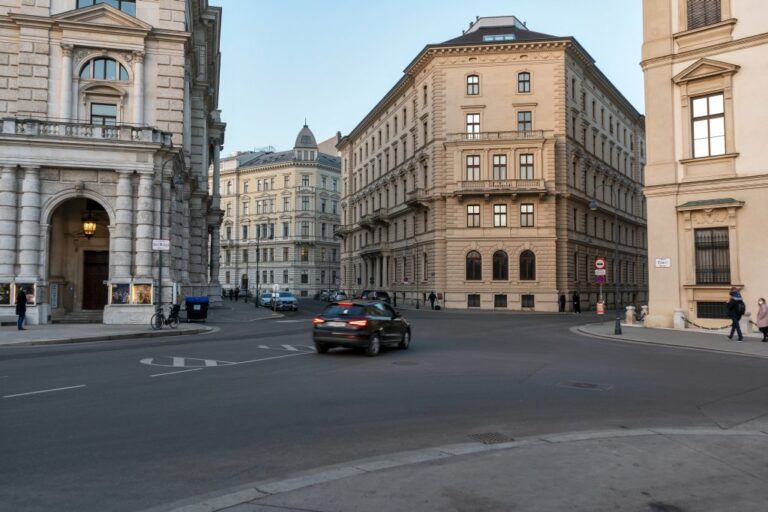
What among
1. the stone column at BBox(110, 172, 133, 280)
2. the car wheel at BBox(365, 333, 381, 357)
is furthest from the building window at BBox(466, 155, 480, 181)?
the car wheel at BBox(365, 333, 381, 357)

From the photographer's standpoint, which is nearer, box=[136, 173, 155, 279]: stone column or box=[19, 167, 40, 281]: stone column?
box=[19, 167, 40, 281]: stone column

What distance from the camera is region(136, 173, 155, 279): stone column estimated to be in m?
27.3

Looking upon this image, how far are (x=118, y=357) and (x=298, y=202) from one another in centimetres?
8781

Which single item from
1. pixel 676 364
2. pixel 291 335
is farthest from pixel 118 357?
pixel 676 364

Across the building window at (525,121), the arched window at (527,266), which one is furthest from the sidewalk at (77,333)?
the building window at (525,121)

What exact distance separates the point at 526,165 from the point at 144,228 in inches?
1357

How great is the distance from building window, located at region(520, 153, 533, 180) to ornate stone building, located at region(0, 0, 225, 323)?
28927 millimetres

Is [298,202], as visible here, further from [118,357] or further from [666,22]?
[118,357]

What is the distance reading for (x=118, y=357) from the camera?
15.6 metres

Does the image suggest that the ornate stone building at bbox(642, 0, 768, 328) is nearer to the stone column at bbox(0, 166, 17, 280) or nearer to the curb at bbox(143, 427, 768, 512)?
the curb at bbox(143, 427, 768, 512)

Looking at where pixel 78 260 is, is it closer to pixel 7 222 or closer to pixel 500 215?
pixel 7 222

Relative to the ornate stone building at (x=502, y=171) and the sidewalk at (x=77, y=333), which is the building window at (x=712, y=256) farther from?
the ornate stone building at (x=502, y=171)

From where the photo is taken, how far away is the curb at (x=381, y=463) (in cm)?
498

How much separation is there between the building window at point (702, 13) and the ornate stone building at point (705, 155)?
43 millimetres
